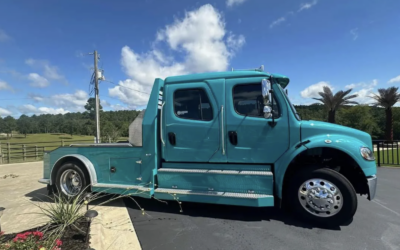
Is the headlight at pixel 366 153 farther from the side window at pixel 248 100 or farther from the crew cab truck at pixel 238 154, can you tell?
the side window at pixel 248 100

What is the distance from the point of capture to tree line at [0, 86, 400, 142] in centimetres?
2384

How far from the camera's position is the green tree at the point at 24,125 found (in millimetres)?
61328

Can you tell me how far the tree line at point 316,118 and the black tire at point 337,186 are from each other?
1.19 m

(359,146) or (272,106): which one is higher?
(272,106)

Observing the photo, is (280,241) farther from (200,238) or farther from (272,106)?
(272,106)

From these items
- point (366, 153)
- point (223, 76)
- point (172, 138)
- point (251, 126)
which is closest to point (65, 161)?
point (172, 138)

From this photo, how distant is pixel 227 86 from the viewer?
3.92 metres

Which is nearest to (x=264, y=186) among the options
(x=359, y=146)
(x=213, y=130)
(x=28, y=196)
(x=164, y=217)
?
Result: (x=213, y=130)

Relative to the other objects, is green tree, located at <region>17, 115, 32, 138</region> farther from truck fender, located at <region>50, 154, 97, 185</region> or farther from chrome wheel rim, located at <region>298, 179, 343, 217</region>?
chrome wheel rim, located at <region>298, 179, 343, 217</region>

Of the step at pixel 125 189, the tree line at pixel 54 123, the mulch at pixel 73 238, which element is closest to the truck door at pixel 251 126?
the step at pixel 125 189

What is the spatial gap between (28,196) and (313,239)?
619 centimetres

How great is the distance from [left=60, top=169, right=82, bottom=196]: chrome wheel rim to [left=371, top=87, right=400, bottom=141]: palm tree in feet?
94.0

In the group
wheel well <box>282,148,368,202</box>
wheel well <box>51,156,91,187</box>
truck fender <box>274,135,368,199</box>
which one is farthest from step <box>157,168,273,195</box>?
wheel well <box>51,156,91,187</box>

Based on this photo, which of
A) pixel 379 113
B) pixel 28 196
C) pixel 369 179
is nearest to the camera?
pixel 369 179
